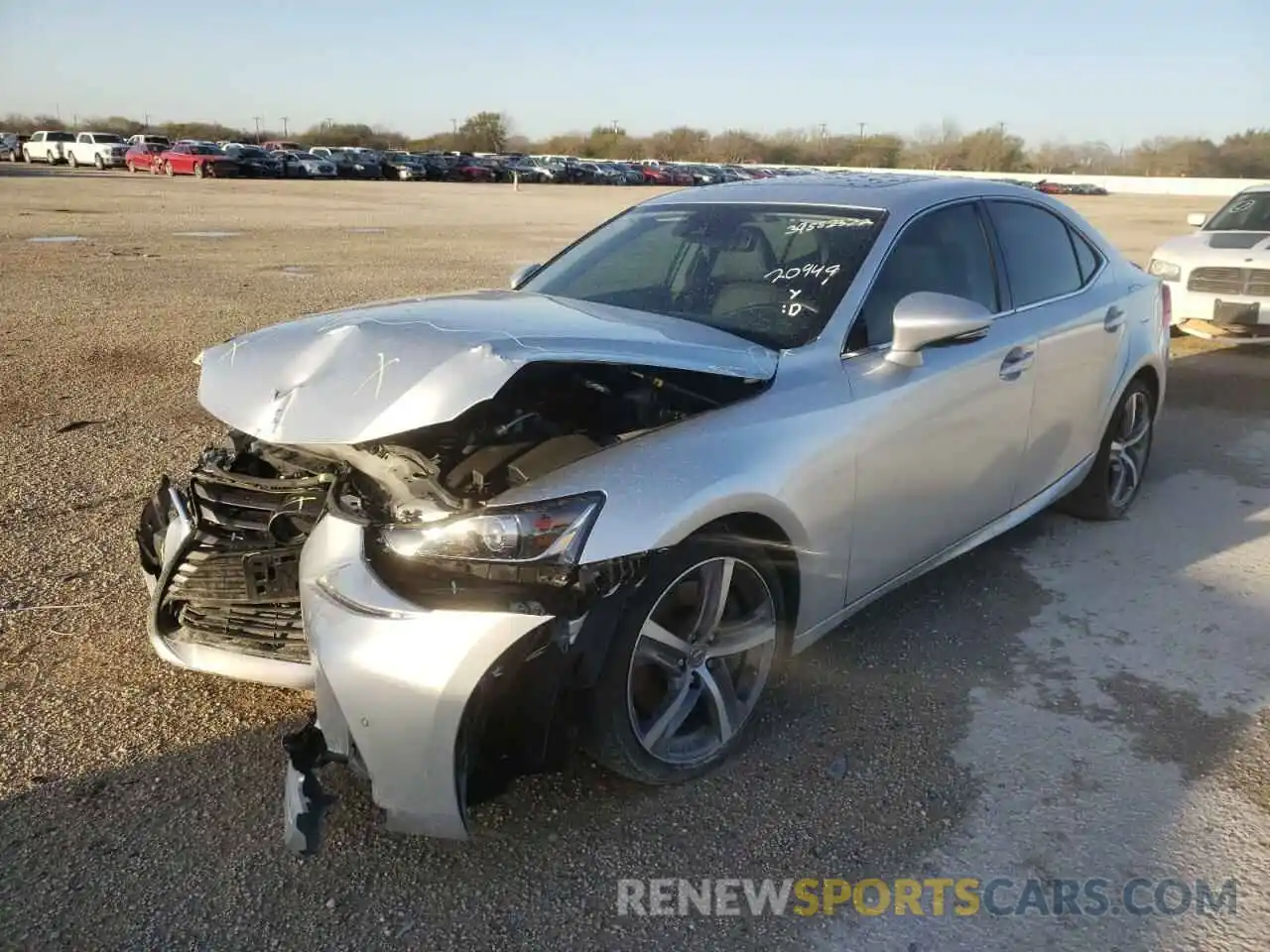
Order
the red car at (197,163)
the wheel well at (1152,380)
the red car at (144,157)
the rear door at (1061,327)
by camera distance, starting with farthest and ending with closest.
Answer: the red car at (144,157) → the red car at (197,163) → the wheel well at (1152,380) → the rear door at (1061,327)

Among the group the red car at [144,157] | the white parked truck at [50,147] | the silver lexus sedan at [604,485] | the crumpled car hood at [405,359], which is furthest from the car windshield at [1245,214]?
the white parked truck at [50,147]

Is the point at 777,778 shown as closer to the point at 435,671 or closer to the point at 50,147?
the point at 435,671

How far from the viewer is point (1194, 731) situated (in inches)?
129

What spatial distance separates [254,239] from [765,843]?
17.9 metres

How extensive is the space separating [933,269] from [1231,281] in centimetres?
718

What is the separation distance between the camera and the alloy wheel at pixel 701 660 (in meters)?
2.82

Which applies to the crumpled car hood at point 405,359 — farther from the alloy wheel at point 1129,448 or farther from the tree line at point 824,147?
the tree line at point 824,147

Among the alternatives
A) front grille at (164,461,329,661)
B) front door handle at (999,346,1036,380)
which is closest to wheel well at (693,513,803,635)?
front grille at (164,461,329,661)

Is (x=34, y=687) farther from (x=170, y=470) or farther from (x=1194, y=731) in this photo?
(x=1194, y=731)

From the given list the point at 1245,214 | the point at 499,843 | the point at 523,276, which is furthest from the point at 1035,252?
the point at 1245,214

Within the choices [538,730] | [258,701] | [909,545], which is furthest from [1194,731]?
[258,701]

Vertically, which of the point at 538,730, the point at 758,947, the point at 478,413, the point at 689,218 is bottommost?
Answer: the point at 758,947

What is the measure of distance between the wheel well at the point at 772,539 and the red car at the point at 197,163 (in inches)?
1845

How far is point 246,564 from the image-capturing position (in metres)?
2.96
